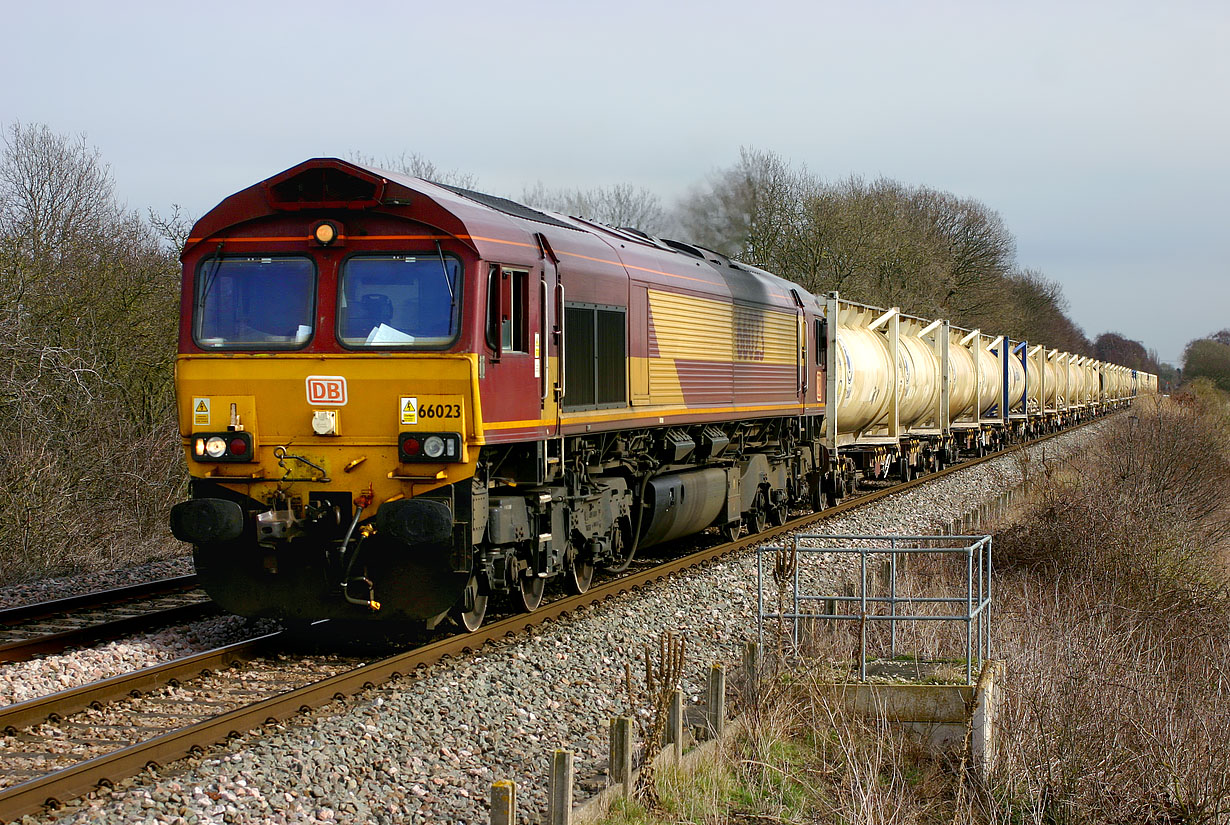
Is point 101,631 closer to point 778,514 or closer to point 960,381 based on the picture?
point 778,514

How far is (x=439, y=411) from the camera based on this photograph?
8.25 metres

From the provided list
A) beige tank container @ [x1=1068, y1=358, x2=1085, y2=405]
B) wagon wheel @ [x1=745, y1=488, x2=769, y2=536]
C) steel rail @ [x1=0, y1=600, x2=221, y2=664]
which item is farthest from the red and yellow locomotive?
beige tank container @ [x1=1068, y1=358, x2=1085, y2=405]

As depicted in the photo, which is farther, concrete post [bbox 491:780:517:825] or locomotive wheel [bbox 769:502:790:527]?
locomotive wheel [bbox 769:502:790:527]

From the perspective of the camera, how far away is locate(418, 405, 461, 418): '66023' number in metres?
8.21

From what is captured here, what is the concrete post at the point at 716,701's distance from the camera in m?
6.90

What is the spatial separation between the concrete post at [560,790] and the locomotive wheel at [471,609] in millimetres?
3667

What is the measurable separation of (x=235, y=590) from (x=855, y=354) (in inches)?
534

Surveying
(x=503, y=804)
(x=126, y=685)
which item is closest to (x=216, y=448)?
(x=126, y=685)

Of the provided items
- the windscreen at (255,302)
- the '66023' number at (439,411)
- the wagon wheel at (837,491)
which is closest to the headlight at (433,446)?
the '66023' number at (439,411)

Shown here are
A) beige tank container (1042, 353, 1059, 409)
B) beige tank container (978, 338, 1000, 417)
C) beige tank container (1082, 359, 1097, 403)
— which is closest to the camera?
beige tank container (978, 338, 1000, 417)

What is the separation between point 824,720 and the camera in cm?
741

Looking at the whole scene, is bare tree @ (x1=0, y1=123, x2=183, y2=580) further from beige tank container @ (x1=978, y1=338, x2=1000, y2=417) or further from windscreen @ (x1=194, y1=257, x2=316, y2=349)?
beige tank container @ (x1=978, y1=338, x2=1000, y2=417)

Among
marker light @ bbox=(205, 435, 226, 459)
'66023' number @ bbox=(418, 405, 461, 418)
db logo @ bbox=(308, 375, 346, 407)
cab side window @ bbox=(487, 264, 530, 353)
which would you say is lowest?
marker light @ bbox=(205, 435, 226, 459)

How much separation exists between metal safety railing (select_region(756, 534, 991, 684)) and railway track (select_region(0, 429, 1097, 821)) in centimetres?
220
